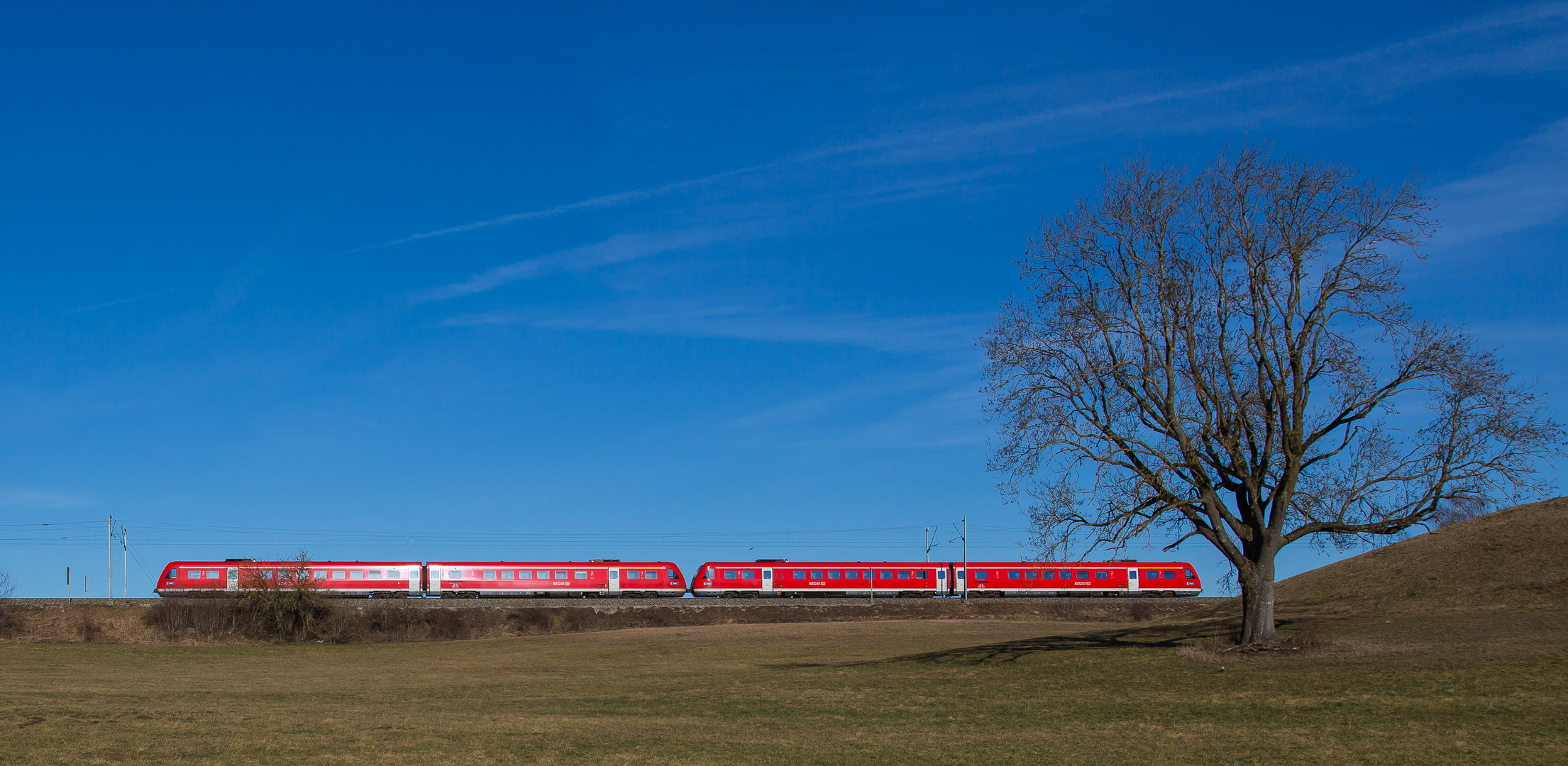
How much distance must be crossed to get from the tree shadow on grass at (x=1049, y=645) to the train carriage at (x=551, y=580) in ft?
132

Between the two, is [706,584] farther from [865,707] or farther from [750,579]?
[865,707]

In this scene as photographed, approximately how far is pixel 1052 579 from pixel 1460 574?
4238 centimetres

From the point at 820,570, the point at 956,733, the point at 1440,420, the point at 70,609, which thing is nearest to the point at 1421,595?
the point at 1440,420

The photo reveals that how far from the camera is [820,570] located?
7819 centimetres

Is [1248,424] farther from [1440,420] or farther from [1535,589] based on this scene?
[1535,589]

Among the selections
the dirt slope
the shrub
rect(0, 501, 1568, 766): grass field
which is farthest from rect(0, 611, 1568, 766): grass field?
the shrub

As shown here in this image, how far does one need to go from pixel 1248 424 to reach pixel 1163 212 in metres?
6.48

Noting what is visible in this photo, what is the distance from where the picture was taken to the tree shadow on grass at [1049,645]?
1364 inches

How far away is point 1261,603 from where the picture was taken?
30.2 metres

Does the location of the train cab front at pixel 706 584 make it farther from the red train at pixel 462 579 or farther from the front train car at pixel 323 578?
the front train car at pixel 323 578

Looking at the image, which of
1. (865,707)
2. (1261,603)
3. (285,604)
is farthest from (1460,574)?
(285,604)

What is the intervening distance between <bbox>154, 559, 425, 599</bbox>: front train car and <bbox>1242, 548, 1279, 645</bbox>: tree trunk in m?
50.9

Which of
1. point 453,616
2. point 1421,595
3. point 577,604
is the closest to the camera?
point 1421,595

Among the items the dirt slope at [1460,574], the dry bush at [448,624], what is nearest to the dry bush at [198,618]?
the dry bush at [448,624]
